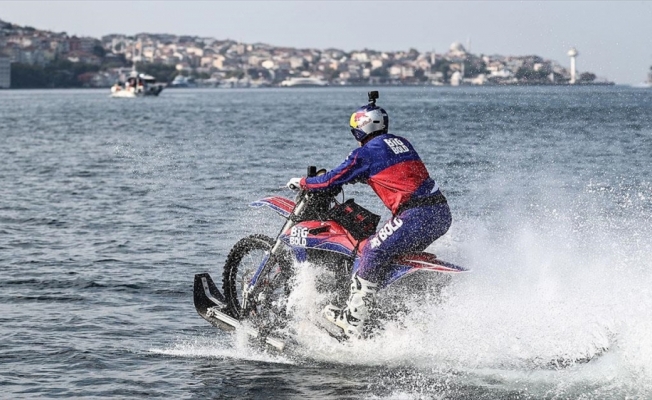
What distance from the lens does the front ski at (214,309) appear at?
34.6ft

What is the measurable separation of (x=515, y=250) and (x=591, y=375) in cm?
491

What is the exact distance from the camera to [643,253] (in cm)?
1360

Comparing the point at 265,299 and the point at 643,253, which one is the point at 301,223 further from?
the point at 643,253

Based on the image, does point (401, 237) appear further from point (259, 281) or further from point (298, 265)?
point (259, 281)

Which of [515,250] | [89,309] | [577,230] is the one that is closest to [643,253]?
[515,250]

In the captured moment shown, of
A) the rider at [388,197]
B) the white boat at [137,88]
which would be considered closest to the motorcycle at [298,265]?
the rider at [388,197]

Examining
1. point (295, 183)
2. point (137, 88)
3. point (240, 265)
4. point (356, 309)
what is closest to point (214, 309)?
point (240, 265)

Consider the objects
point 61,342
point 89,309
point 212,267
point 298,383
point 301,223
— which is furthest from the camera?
point 212,267

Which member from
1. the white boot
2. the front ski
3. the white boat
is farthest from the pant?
the white boat

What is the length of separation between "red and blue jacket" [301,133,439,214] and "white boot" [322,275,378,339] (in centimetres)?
74

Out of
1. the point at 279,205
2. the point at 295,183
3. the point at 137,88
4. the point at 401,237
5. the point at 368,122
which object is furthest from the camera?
the point at 137,88

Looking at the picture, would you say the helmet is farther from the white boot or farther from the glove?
the white boot

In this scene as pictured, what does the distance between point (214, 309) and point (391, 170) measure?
2.68m

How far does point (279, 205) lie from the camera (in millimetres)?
10547
